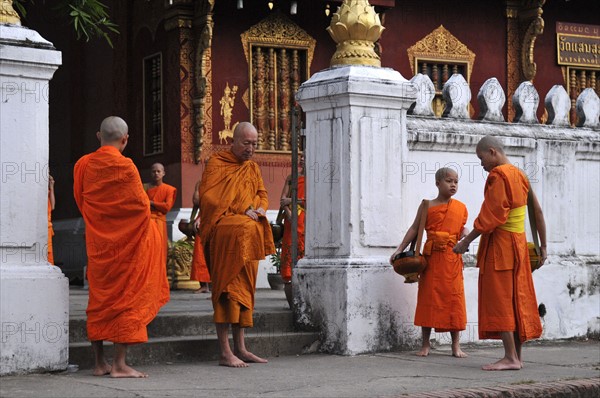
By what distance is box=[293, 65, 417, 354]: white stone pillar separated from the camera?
10016 mm

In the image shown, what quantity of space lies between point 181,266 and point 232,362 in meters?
6.81

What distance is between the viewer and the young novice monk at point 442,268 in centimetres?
981

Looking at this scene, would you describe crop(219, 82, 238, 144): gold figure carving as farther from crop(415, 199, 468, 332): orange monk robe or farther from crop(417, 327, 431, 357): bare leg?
crop(417, 327, 431, 357): bare leg

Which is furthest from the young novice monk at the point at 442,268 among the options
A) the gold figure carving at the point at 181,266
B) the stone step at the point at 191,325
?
the gold figure carving at the point at 181,266

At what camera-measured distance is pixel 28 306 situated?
841 cm

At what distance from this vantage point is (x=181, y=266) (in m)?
15.9

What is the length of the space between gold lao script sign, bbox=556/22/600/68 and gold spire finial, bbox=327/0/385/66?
975 centimetres

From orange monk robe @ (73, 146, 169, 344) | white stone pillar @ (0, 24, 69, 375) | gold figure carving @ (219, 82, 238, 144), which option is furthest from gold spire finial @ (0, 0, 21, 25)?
gold figure carving @ (219, 82, 238, 144)

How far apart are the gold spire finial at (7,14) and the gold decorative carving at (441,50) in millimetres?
10271

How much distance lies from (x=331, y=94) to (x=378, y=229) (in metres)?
1.18

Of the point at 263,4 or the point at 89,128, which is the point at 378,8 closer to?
the point at 263,4

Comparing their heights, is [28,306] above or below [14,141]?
below

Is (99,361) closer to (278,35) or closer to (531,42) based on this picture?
(278,35)

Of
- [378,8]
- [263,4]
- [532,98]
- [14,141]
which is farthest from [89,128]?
[14,141]
